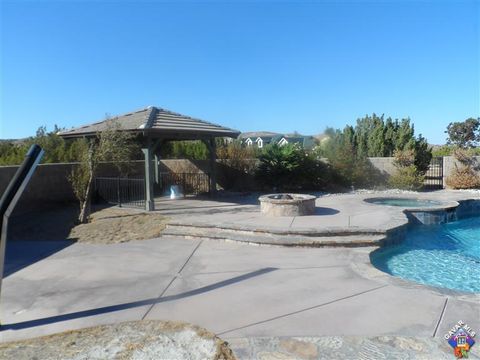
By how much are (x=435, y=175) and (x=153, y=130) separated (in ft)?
53.5

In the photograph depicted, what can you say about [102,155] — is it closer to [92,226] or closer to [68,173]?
[92,226]

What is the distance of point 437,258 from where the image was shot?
754cm

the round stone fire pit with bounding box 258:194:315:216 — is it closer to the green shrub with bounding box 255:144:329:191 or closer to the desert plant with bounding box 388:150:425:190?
the green shrub with bounding box 255:144:329:191

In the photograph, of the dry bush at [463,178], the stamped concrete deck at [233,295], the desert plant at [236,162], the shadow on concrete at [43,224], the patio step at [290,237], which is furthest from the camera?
the desert plant at [236,162]

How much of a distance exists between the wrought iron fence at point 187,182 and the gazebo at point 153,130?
162 cm

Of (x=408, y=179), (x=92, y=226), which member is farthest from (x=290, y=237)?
(x=408, y=179)

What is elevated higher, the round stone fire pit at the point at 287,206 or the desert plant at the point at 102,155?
the desert plant at the point at 102,155

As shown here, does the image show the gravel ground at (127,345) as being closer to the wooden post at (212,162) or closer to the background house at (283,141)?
the wooden post at (212,162)

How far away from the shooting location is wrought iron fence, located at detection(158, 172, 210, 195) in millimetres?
16578

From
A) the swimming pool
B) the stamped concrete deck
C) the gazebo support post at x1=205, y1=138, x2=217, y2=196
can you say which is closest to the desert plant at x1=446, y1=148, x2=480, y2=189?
the swimming pool

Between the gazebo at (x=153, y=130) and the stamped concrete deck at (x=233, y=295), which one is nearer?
the stamped concrete deck at (x=233, y=295)

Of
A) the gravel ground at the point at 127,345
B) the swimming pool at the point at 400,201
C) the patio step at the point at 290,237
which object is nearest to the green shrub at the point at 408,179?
the swimming pool at the point at 400,201

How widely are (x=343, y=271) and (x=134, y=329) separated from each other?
3.38 meters

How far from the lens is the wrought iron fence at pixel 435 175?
730 inches
